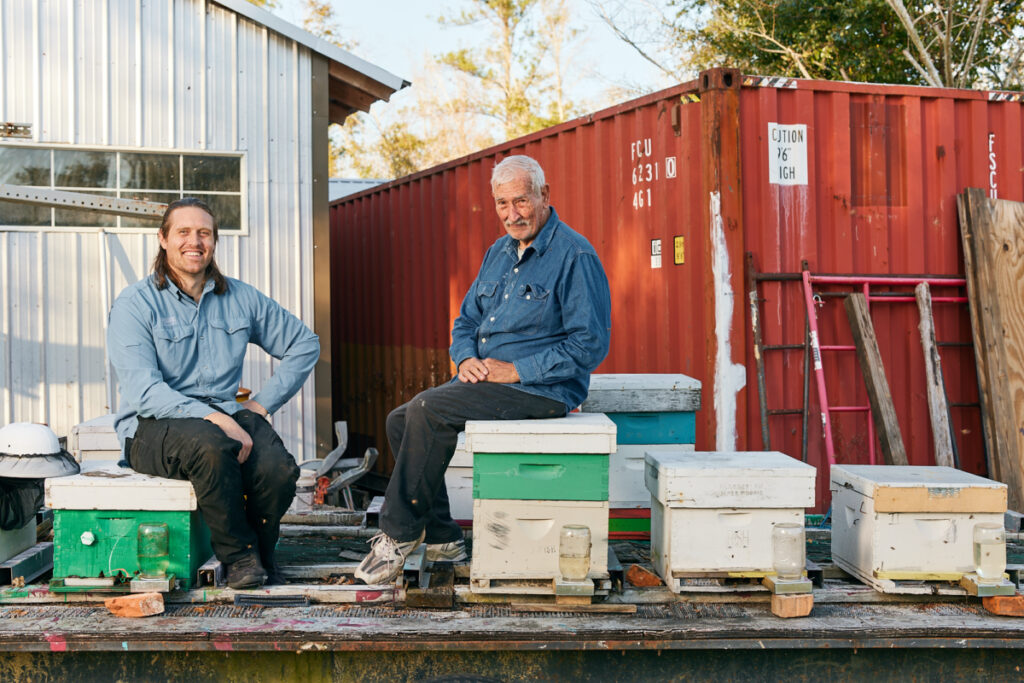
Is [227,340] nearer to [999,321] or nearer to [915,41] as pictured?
[999,321]

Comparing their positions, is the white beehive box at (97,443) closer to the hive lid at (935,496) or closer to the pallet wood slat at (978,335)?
the hive lid at (935,496)

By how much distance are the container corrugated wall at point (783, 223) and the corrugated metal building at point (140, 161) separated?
2.60m

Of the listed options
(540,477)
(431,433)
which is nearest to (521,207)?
(431,433)

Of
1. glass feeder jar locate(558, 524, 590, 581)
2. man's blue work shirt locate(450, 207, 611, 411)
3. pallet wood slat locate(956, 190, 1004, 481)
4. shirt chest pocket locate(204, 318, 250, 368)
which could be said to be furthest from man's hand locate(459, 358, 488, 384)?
pallet wood slat locate(956, 190, 1004, 481)

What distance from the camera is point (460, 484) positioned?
15.6 feet

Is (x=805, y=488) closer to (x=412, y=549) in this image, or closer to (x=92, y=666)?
(x=412, y=549)

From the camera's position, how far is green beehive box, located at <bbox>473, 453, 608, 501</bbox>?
363cm

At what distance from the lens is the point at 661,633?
131 inches

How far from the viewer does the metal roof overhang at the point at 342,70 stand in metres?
7.69

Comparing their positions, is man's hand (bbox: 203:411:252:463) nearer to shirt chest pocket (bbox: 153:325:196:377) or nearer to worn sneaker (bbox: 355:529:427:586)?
shirt chest pocket (bbox: 153:325:196:377)

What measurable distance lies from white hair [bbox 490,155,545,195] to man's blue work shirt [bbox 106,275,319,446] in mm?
1249

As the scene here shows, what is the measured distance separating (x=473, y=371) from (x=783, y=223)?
3.21 m

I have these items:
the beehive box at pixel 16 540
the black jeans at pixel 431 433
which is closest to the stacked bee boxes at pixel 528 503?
the black jeans at pixel 431 433

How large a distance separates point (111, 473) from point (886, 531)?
3162 millimetres
